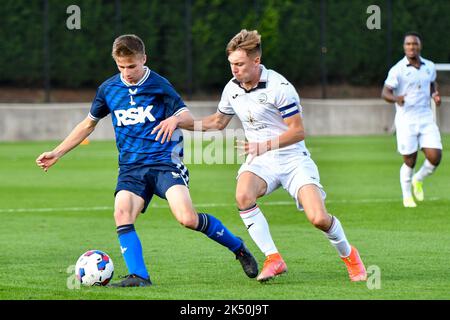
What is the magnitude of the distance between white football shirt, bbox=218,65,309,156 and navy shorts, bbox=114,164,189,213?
749 millimetres

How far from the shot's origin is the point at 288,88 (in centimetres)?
937

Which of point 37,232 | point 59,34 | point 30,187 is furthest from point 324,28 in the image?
point 37,232

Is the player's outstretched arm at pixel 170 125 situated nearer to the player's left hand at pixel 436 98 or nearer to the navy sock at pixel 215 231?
the navy sock at pixel 215 231

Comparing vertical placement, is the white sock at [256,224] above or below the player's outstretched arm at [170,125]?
below

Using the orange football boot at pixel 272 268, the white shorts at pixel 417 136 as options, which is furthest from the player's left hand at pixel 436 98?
the orange football boot at pixel 272 268

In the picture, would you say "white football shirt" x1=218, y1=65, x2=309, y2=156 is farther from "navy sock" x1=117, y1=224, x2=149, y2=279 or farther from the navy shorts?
"navy sock" x1=117, y1=224, x2=149, y2=279

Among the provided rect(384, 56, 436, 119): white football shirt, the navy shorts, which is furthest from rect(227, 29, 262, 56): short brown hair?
rect(384, 56, 436, 119): white football shirt

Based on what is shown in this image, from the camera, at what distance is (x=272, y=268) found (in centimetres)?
936

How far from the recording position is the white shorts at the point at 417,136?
16.2m

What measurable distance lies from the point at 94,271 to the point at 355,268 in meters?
2.05

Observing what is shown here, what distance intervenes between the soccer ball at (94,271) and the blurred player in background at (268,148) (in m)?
1.14

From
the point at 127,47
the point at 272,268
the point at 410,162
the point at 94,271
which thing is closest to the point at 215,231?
→ the point at 272,268

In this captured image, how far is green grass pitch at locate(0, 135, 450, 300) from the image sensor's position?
888 cm
